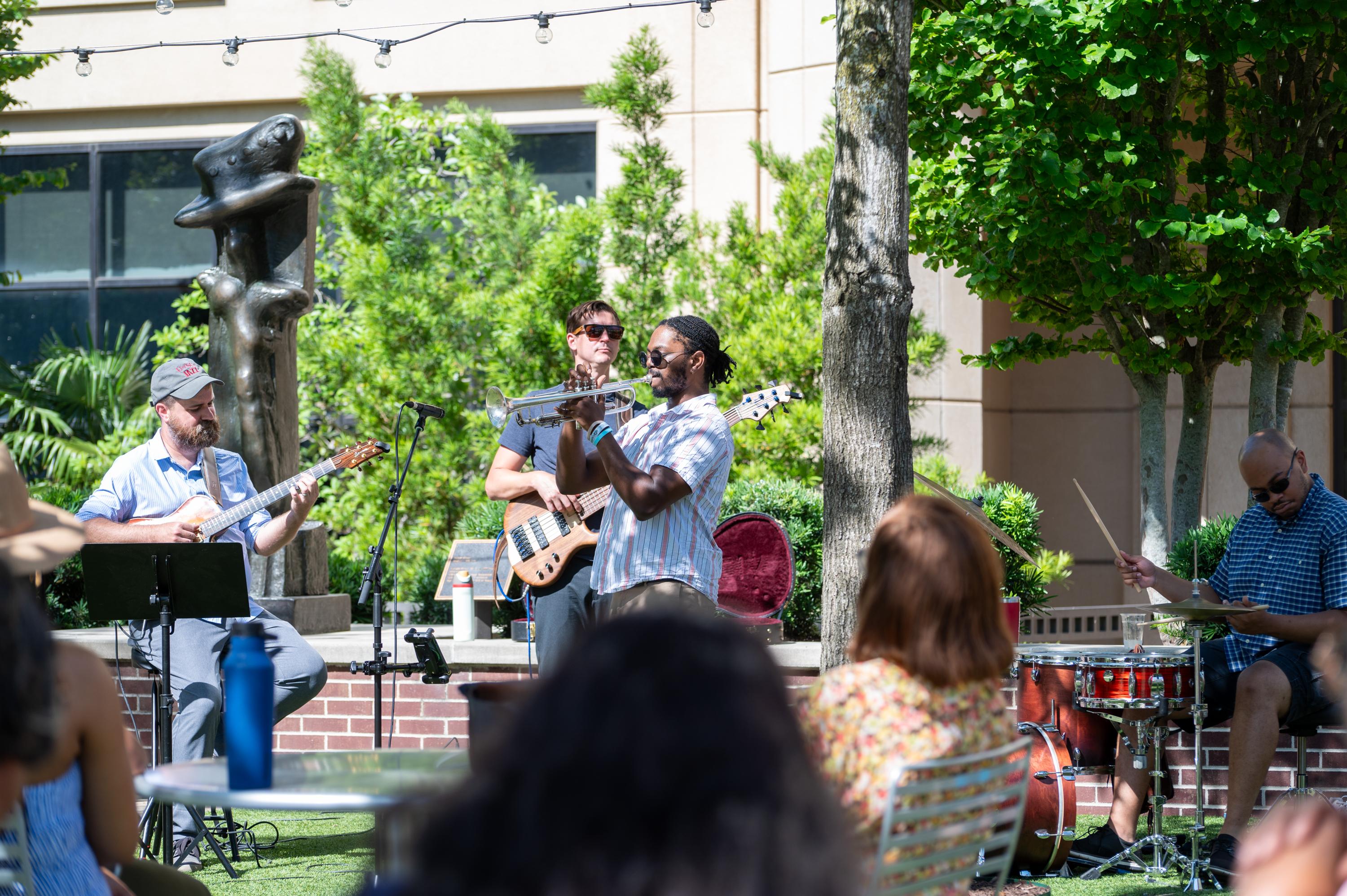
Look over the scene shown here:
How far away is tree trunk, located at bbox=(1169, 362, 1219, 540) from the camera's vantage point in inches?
318

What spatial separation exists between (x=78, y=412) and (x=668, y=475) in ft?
31.2

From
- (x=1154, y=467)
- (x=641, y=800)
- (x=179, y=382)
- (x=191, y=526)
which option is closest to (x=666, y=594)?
(x=191, y=526)

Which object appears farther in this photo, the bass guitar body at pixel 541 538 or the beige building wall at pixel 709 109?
the beige building wall at pixel 709 109

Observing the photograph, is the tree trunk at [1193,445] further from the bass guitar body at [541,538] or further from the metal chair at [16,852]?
the metal chair at [16,852]

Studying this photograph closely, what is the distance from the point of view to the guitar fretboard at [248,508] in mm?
5578

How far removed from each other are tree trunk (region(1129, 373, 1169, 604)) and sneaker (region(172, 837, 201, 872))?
5479 millimetres

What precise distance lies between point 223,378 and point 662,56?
16.4 feet

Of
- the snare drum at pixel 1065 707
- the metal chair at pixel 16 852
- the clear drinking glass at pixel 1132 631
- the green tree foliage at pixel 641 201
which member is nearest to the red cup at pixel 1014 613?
the snare drum at pixel 1065 707

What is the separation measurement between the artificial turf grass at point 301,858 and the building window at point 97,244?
324 inches

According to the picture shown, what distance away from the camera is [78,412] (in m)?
12.3

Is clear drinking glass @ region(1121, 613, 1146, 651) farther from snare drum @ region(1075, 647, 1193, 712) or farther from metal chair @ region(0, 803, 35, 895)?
metal chair @ region(0, 803, 35, 895)

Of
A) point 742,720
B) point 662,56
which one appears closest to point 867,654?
point 742,720

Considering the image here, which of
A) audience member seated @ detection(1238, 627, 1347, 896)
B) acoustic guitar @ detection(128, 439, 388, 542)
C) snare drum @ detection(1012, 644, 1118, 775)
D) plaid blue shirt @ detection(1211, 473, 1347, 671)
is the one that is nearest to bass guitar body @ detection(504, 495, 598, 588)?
acoustic guitar @ detection(128, 439, 388, 542)

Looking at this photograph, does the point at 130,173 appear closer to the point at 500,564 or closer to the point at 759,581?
the point at 500,564
